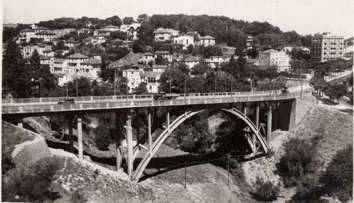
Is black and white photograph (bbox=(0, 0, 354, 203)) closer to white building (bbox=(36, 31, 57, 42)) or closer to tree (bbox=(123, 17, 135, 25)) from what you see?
white building (bbox=(36, 31, 57, 42))

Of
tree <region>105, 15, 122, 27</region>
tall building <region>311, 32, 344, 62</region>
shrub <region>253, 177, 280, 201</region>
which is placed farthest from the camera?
tree <region>105, 15, 122, 27</region>

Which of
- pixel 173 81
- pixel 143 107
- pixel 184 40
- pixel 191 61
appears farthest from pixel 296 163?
pixel 184 40

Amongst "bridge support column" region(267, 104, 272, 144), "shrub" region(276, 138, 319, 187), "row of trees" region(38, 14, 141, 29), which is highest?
"row of trees" region(38, 14, 141, 29)

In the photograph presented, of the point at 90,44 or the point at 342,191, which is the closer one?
the point at 342,191

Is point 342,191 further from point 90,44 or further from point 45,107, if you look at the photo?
point 90,44

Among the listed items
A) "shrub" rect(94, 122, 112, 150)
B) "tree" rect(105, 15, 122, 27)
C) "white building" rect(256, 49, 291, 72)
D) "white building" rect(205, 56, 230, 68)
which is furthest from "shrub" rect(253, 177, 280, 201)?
"tree" rect(105, 15, 122, 27)

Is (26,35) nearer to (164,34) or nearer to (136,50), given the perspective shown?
(136,50)

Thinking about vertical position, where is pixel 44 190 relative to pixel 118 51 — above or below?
below

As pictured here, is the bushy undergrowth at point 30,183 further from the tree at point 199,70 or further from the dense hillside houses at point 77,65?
the dense hillside houses at point 77,65

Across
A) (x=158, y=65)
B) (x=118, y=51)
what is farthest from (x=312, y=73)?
(x=118, y=51)
